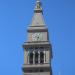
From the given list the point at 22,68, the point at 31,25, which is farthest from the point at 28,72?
the point at 31,25

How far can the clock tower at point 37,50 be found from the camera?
14262 cm

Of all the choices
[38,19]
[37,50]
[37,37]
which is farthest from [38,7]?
[37,50]

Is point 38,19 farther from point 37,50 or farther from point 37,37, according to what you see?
point 37,50

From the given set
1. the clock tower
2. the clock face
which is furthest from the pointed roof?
the clock face

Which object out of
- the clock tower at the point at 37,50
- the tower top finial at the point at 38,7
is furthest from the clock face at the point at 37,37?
the tower top finial at the point at 38,7

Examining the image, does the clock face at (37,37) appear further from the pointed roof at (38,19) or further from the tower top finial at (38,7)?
the tower top finial at (38,7)

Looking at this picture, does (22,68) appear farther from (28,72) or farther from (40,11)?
(40,11)

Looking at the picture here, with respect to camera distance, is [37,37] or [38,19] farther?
[38,19]

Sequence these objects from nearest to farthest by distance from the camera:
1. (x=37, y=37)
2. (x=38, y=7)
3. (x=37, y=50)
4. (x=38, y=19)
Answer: (x=37, y=50) < (x=37, y=37) < (x=38, y=19) < (x=38, y=7)

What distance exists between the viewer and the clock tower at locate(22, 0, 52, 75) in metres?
143

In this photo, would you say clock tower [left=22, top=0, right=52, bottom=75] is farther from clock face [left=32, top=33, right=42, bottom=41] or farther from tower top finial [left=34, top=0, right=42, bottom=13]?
tower top finial [left=34, top=0, right=42, bottom=13]

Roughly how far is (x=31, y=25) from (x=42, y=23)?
234 centimetres

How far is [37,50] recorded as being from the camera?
145 meters

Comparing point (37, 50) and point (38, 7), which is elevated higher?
point (38, 7)
